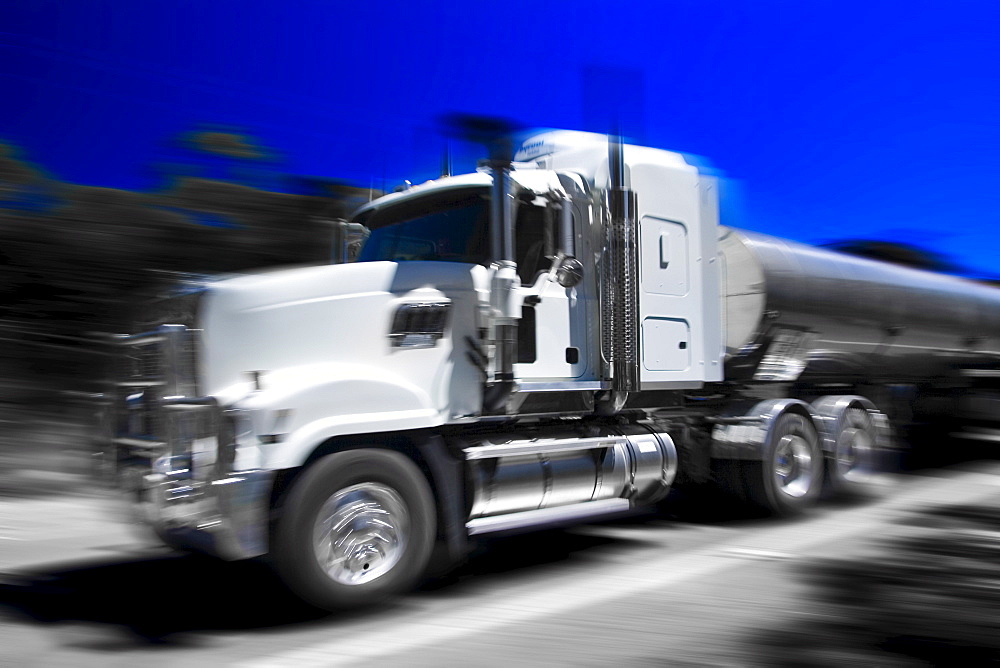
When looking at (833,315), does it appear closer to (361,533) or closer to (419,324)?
(419,324)

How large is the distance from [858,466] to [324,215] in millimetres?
7509

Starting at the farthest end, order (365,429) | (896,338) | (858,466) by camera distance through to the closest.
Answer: (896,338)
(858,466)
(365,429)

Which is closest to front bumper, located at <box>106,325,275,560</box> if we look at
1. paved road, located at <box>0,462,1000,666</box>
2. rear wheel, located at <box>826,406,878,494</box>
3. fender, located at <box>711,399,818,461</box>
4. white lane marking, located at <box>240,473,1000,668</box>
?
paved road, located at <box>0,462,1000,666</box>

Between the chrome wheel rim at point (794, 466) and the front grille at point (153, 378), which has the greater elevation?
the front grille at point (153, 378)

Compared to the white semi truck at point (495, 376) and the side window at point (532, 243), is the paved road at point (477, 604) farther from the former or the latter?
the side window at point (532, 243)

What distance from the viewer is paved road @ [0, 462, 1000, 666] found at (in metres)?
4.43

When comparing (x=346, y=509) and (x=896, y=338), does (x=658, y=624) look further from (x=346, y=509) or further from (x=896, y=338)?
(x=896, y=338)

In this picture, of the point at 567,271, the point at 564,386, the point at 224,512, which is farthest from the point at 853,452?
the point at 224,512

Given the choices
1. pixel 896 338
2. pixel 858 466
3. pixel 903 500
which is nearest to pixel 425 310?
pixel 858 466

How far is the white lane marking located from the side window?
2.17m

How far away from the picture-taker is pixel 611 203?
271 inches

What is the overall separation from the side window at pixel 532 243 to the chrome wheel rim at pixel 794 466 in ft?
10.4

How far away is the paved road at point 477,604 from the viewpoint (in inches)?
175

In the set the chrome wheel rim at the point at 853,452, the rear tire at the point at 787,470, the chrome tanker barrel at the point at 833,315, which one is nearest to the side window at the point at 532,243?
the chrome tanker barrel at the point at 833,315
